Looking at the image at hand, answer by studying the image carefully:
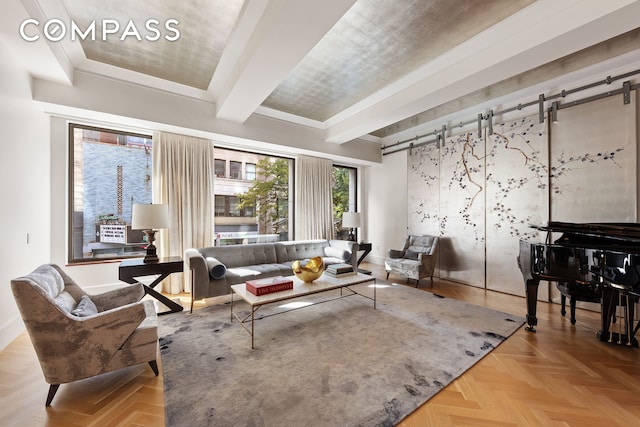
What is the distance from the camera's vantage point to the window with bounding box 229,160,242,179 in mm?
4977

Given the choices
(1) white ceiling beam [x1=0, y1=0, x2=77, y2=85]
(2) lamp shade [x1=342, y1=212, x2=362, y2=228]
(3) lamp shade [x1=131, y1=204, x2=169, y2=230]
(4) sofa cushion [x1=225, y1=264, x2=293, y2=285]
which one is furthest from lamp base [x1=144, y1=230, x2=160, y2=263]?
(2) lamp shade [x1=342, y1=212, x2=362, y2=228]

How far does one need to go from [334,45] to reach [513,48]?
1.74 meters

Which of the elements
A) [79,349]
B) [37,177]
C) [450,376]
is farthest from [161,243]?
[450,376]

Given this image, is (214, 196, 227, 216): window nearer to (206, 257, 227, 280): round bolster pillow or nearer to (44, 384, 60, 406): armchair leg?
(206, 257, 227, 280): round bolster pillow

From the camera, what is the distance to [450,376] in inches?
77.0

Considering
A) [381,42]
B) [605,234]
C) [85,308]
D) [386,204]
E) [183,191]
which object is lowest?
[85,308]

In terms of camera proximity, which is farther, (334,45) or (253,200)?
(253,200)

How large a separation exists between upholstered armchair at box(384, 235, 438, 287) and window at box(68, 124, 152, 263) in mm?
4300

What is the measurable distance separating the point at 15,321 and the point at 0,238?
901 millimetres

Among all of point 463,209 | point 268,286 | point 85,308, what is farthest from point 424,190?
point 85,308

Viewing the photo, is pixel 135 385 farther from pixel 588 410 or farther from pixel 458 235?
pixel 458 235

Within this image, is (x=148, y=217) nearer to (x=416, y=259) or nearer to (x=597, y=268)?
(x=416, y=259)

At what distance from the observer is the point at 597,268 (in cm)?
212

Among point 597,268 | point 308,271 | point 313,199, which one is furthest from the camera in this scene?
point 313,199
